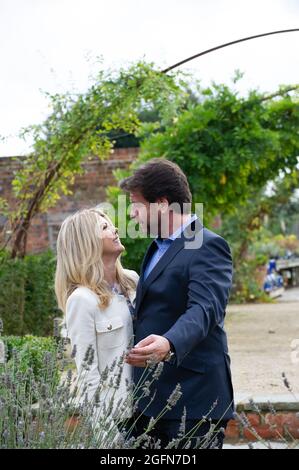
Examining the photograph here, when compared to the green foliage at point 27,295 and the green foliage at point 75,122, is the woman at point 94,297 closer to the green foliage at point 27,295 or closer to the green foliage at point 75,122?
the green foliage at point 27,295

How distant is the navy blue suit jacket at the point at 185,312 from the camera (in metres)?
2.64

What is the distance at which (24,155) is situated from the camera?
8.35 m

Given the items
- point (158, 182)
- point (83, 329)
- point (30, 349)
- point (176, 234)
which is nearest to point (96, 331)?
point (83, 329)

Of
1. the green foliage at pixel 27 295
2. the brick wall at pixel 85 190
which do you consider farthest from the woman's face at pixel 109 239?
the brick wall at pixel 85 190

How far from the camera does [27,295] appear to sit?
8.10 m

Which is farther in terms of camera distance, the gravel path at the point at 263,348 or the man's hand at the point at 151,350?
the gravel path at the point at 263,348

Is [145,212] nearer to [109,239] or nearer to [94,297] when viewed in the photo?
[109,239]

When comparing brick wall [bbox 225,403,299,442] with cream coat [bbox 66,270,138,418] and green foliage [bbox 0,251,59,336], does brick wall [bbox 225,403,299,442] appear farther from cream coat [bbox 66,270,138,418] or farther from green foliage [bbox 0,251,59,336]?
green foliage [bbox 0,251,59,336]

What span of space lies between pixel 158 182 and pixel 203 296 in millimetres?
441
